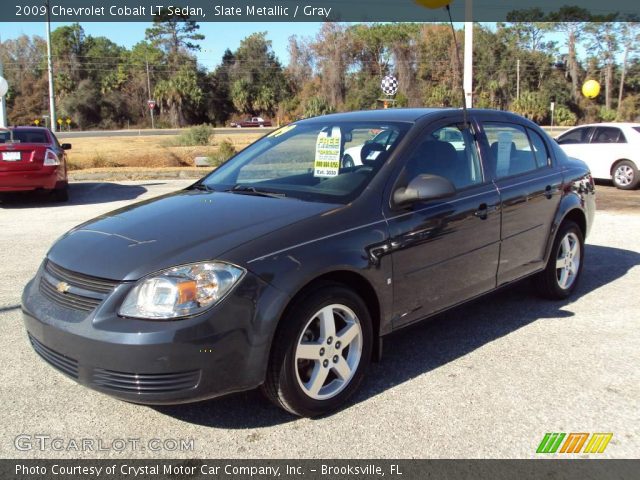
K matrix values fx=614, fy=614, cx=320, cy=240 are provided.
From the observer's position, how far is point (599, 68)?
238 ft

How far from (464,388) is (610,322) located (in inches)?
75.3

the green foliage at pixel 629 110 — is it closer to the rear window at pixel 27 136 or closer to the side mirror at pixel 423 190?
the rear window at pixel 27 136

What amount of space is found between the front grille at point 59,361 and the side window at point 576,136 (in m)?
14.3

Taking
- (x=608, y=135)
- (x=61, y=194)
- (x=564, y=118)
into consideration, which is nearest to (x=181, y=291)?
(x=61, y=194)

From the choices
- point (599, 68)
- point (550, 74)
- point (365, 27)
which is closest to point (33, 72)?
point (365, 27)

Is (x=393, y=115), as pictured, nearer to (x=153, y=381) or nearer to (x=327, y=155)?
(x=327, y=155)

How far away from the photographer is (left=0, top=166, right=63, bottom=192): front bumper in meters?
10.9

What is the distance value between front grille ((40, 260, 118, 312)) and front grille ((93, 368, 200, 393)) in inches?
14.6

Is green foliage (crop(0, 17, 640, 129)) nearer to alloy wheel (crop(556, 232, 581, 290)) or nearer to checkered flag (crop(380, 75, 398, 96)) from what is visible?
checkered flag (crop(380, 75, 398, 96))

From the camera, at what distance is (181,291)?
2.96 m

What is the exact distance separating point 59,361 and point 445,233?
244cm

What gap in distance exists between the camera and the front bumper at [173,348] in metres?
2.88

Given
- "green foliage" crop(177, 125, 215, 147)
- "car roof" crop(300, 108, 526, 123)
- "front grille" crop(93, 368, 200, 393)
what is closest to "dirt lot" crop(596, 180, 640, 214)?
"car roof" crop(300, 108, 526, 123)

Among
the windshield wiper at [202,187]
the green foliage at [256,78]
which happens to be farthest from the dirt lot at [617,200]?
the green foliage at [256,78]
